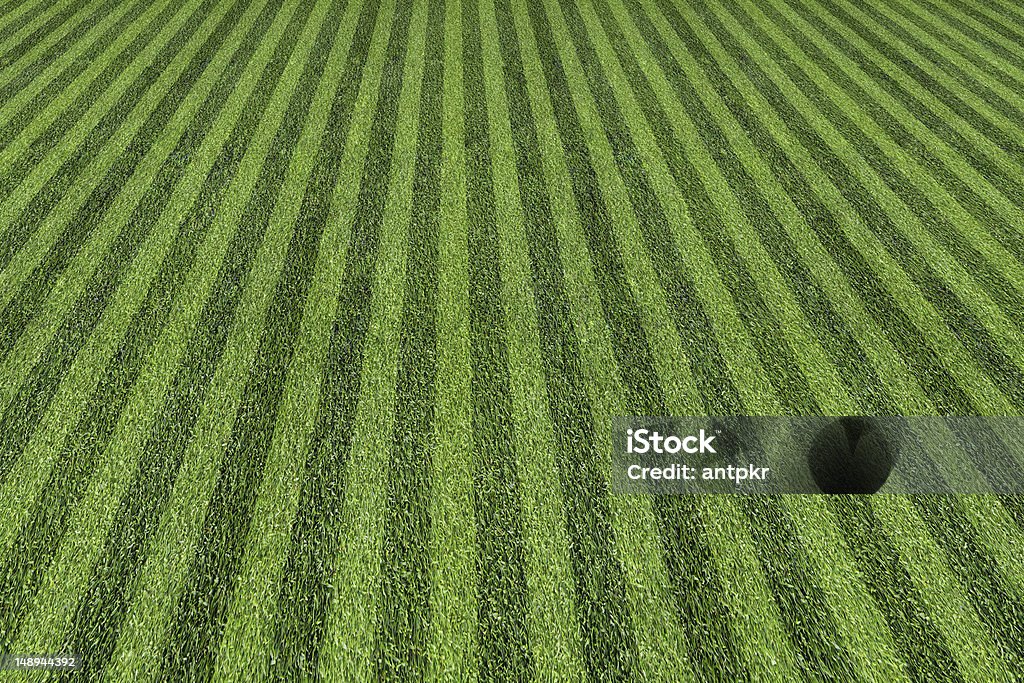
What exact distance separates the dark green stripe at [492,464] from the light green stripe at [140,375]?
0.58 meters

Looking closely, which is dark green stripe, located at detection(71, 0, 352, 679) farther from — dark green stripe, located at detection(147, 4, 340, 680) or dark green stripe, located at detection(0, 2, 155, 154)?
dark green stripe, located at detection(0, 2, 155, 154)

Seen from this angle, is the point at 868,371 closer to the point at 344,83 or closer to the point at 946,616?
the point at 946,616

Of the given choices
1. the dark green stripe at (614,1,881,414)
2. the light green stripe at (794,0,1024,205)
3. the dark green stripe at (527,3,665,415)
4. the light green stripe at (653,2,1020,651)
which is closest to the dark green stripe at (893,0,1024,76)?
the light green stripe at (794,0,1024,205)

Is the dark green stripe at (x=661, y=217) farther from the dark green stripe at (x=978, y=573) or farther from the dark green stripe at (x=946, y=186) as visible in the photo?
the dark green stripe at (x=946, y=186)

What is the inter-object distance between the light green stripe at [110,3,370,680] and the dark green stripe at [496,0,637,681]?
0.46m

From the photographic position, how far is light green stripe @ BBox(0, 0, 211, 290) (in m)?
1.33

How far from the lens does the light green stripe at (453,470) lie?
0.83m

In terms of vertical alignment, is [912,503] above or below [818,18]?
below

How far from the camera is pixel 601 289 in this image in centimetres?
131

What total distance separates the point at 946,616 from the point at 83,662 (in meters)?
1.22

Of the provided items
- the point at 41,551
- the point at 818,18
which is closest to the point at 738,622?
the point at 41,551

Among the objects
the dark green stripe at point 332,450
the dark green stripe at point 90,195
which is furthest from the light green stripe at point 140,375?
the dark green stripe at point 332,450

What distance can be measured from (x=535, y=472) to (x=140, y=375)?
0.77m

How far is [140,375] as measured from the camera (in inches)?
44.1
